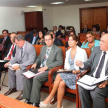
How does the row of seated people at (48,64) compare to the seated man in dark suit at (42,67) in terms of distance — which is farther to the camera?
the seated man in dark suit at (42,67)

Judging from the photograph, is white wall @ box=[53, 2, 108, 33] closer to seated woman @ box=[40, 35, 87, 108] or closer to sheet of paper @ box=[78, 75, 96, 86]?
seated woman @ box=[40, 35, 87, 108]

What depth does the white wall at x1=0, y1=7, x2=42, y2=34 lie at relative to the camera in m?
10.0

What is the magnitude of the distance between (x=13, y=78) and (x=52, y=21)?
9.23 metres

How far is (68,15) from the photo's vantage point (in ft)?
38.1

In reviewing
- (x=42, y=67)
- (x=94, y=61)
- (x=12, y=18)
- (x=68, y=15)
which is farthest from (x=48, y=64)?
(x=68, y=15)

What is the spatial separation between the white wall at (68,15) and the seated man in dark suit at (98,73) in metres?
8.85

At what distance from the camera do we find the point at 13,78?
11.4 ft

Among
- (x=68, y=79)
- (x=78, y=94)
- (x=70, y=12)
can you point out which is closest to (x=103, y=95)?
(x=78, y=94)

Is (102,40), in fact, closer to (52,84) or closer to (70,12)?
(52,84)

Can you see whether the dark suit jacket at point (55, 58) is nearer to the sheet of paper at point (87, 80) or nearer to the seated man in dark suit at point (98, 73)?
the seated man in dark suit at point (98, 73)

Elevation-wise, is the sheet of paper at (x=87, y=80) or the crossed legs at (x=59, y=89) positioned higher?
the sheet of paper at (x=87, y=80)

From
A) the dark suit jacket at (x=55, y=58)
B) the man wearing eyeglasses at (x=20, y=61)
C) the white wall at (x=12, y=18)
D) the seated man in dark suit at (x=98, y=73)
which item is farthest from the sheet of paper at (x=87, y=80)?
the white wall at (x=12, y=18)

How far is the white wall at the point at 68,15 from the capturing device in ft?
37.0

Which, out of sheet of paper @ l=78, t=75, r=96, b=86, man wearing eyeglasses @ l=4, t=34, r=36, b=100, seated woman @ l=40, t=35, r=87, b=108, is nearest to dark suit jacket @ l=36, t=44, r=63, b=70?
seated woman @ l=40, t=35, r=87, b=108
